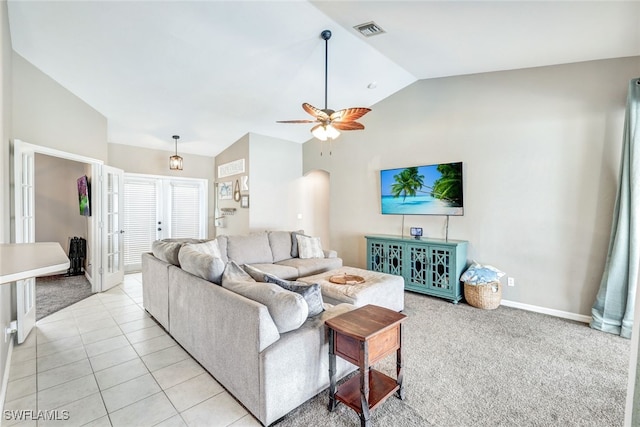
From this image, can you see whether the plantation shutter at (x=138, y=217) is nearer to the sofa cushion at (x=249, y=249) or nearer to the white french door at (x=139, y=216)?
the white french door at (x=139, y=216)

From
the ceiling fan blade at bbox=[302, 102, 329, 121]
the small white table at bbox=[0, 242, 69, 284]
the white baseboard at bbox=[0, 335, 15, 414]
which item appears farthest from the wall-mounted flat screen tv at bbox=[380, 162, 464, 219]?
the white baseboard at bbox=[0, 335, 15, 414]

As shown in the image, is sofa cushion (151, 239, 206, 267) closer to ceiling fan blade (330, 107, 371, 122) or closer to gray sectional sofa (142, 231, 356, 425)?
gray sectional sofa (142, 231, 356, 425)

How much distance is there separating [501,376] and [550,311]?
74.7 inches

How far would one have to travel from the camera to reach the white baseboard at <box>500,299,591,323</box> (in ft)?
11.0

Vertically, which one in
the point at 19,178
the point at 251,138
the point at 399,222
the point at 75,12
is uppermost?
the point at 75,12

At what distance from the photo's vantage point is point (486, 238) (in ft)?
13.2

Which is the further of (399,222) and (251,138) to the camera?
(251,138)

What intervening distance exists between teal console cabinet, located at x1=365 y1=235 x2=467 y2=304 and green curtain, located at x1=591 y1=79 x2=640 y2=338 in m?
1.46

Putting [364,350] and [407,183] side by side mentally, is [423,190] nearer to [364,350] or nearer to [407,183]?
[407,183]

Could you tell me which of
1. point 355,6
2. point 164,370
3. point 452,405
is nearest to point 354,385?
point 452,405

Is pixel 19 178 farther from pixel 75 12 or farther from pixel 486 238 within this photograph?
pixel 486 238

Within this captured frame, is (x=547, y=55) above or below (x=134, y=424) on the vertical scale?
above

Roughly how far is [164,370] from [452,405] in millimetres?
2289

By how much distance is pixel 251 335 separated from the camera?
1.80m
